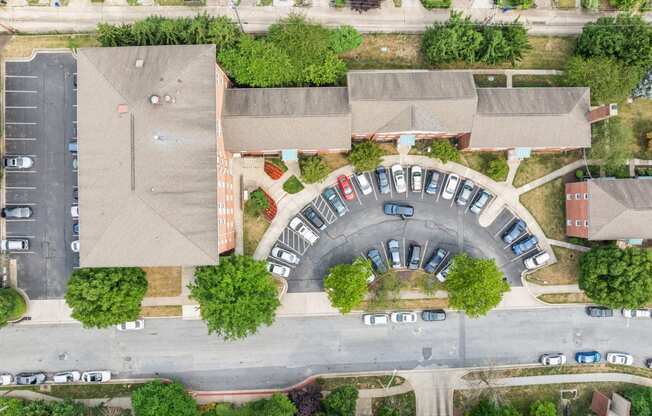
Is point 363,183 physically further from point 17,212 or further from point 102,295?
point 17,212

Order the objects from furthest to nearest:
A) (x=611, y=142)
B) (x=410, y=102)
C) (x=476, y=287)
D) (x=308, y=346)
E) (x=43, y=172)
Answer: (x=308, y=346) < (x=43, y=172) < (x=611, y=142) < (x=410, y=102) < (x=476, y=287)

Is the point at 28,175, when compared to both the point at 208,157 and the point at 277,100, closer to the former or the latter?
the point at 208,157

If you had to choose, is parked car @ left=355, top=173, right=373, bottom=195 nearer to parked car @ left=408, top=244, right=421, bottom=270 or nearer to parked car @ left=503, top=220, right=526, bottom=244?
parked car @ left=408, top=244, right=421, bottom=270

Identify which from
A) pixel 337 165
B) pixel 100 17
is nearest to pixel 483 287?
pixel 337 165

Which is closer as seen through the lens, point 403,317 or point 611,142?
point 611,142

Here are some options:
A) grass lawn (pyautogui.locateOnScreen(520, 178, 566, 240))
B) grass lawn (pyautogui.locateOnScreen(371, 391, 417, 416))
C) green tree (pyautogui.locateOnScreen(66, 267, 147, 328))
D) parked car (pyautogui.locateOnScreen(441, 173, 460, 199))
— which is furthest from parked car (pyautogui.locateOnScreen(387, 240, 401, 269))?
green tree (pyautogui.locateOnScreen(66, 267, 147, 328))

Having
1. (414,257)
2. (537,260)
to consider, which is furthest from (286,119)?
(537,260)
